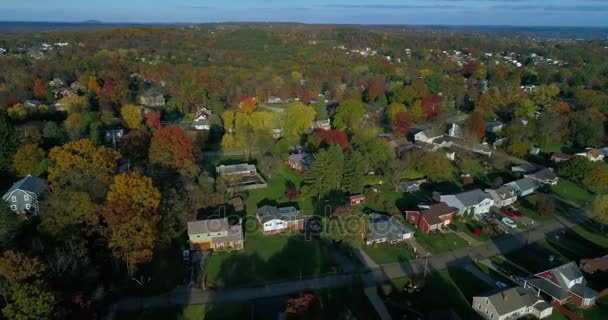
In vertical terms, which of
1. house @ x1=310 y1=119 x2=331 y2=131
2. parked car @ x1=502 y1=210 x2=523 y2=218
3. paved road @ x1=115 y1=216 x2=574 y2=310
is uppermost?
house @ x1=310 y1=119 x2=331 y2=131

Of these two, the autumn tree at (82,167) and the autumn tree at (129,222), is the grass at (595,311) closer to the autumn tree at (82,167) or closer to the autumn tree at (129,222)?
the autumn tree at (129,222)

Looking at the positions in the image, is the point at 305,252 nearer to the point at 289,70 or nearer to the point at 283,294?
the point at 283,294

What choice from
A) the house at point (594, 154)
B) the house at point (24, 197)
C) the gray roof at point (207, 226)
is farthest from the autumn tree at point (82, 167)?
the house at point (594, 154)

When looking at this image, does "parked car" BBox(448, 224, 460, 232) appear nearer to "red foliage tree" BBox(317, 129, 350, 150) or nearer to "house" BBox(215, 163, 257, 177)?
"red foliage tree" BBox(317, 129, 350, 150)

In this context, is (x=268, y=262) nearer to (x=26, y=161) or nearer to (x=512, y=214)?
(x=512, y=214)

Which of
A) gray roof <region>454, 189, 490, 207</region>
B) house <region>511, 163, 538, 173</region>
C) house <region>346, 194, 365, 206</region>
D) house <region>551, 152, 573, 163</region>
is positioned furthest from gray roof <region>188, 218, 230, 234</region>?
house <region>551, 152, 573, 163</region>

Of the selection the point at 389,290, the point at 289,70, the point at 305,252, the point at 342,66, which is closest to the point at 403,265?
the point at 389,290
